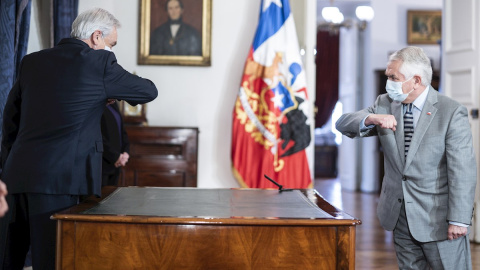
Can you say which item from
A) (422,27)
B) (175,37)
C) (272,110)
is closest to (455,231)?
(272,110)

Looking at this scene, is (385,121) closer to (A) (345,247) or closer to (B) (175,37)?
(A) (345,247)

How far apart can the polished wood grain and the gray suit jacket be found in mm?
2019

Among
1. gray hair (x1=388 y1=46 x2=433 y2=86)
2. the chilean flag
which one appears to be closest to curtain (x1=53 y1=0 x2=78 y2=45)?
the chilean flag

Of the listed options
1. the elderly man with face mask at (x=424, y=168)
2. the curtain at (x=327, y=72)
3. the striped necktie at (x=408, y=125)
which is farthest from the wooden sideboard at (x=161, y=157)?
the curtain at (x=327, y=72)

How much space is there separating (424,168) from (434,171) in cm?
5

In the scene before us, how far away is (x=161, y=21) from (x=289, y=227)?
13.1 ft

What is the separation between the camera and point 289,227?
76.9 inches

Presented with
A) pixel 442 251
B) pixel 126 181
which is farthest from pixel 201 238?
pixel 126 181

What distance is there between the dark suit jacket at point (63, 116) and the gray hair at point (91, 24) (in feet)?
0.34

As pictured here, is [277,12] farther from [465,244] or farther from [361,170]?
[361,170]

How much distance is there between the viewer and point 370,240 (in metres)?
5.75

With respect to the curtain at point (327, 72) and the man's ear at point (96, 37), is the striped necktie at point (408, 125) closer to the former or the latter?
the man's ear at point (96, 37)

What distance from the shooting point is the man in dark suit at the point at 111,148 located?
4.12 meters

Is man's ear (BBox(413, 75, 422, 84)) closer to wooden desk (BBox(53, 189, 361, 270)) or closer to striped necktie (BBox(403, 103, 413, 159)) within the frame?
striped necktie (BBox(403, 103, 413, 159))
